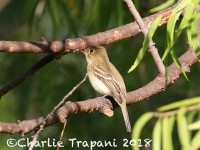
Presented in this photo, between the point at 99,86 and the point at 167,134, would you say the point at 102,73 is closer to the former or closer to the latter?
the point at 99,86

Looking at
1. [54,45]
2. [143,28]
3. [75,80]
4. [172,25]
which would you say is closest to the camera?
[172,25]

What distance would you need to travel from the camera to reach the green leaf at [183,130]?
211 centimetres

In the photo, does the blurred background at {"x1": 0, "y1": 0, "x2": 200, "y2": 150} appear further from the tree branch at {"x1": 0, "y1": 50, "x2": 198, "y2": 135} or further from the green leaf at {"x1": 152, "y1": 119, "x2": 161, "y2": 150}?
the green leaf at {"x1": 152, "y1": 119, "x2": 161, "y2": 150}

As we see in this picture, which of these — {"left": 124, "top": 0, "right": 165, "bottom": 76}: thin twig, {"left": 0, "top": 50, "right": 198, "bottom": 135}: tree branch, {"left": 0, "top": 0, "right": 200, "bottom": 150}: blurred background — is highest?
{"left": 0, "top": 0, "right": 200, "bottom": 150}: blurred background

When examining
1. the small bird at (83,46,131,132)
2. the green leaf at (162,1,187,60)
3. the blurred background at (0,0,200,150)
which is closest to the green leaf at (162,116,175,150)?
the green leaf at (162,1,187,60)

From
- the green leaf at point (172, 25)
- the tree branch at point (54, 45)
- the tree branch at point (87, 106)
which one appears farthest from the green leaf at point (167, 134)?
the tree branch at point (54, 45)

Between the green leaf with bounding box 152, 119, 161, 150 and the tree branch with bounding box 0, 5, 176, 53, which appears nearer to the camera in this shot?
the green leaf with bounding box 152, 119, 161, 150

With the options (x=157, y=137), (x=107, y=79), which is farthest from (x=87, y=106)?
(x=107, y=79)

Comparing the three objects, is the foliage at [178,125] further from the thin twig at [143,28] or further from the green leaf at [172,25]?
the thin twig at [143,28]

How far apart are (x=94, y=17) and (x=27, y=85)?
5.43 feet

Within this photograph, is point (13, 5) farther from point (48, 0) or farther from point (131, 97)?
point (131, 97)

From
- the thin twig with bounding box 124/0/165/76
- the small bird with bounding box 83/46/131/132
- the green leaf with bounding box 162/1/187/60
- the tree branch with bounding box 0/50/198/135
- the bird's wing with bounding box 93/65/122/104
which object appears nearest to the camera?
the green leaf with bounding box 162/1/187/60

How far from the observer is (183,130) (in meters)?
2.14

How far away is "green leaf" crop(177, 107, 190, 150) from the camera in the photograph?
2.11 meters
